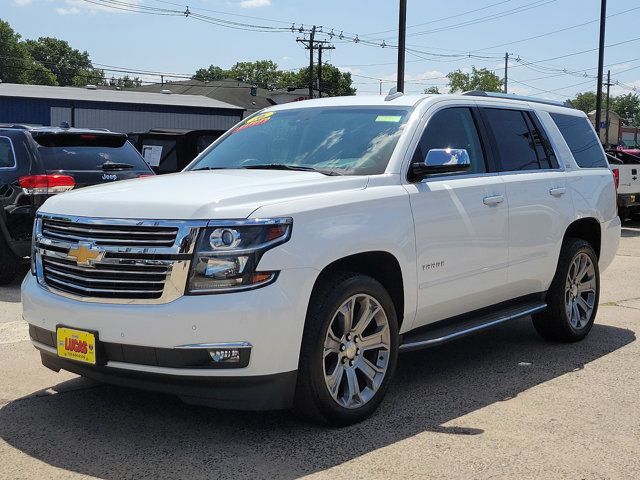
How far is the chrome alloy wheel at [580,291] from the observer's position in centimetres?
641

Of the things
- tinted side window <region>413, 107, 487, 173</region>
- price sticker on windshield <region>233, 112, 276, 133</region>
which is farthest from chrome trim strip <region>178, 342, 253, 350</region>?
price sticker on windshield <region>233, 112, 276, 133</region>

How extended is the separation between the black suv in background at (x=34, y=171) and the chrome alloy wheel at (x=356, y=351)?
16.9 ft

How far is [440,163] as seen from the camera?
4730 mm

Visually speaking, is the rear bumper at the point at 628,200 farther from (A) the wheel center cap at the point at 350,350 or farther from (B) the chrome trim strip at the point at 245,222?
(B) the chrome trim strip at the point at 245,222

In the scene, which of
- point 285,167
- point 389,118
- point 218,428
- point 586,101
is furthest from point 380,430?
point 586,101

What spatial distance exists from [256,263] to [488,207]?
2109 millimetres

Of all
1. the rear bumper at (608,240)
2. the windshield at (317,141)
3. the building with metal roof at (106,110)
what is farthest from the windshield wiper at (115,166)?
the building with metal roof at (106,110)

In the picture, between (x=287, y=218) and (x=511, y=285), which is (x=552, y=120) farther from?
(x=287, y=218)

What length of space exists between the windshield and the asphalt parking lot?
1510 mm

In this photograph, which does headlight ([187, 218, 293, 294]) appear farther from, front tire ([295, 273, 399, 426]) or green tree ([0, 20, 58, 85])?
green tree ([0, 20, 58, 85])

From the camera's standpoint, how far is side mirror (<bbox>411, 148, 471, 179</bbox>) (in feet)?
15.5

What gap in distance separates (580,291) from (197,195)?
3.84 metres

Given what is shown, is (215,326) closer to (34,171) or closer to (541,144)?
(541,144)

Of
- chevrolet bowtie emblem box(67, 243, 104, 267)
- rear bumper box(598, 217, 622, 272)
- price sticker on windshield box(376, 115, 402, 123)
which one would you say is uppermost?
price sticker on windshield box(376, 115, 402, 123)
